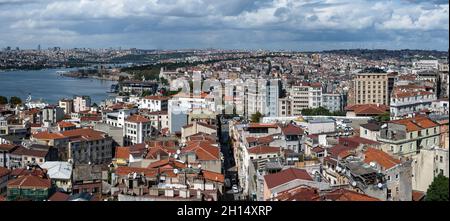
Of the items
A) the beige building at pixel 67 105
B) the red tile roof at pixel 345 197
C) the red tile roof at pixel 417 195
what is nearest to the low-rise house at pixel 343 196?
the red tile roof at pixel 345 197

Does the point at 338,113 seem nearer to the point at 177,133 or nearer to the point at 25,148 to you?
the point at 177,133

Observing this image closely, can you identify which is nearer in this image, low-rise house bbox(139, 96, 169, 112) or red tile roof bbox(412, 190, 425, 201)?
red tile roof bbox(412, 190, 425, 201)

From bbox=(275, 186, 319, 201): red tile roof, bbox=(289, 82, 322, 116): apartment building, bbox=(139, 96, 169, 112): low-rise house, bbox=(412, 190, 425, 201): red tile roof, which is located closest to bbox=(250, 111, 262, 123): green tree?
bbox=(289, 82, 322, 116): apartment building

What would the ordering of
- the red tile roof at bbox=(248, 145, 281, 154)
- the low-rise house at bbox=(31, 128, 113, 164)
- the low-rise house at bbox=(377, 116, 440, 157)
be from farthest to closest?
the low-rise house at bbox=(31, 128, 113, 164), the red tile roof at bbox=(248, 145, 281, 154), the low-rise house at bbox=(377, 116, 440, 157)

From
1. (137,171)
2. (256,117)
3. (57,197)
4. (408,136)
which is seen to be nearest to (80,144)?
(137,171)

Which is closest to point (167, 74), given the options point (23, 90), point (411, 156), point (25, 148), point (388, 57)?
point (23, 90)

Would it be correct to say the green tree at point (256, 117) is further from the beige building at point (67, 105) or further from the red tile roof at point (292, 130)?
the red tile roof at point (292, 130)

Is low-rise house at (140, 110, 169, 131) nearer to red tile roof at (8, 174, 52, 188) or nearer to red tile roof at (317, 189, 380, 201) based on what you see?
red tile roof at (8, 174, 52, 188)
